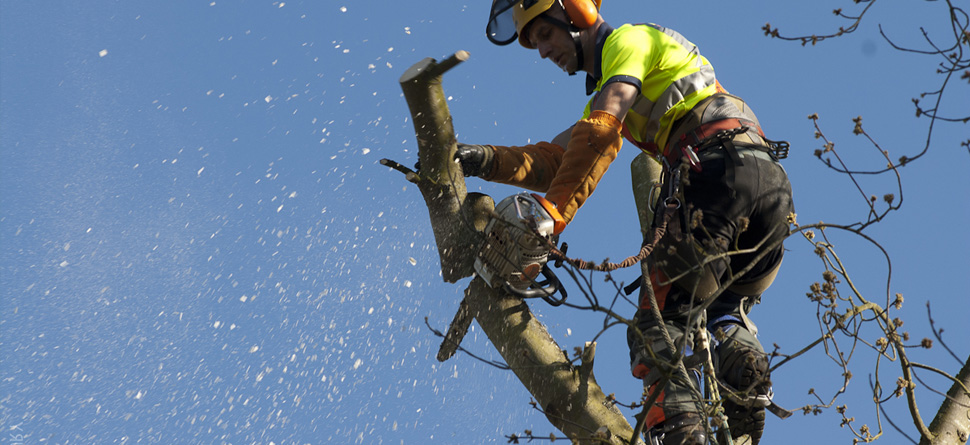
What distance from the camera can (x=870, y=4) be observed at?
10.9 ft

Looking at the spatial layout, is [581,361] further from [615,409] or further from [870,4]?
[870,4]

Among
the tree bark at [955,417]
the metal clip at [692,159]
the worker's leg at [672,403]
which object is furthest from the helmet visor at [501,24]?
the tree bark at [955,417]

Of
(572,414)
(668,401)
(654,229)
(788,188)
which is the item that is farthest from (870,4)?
(572,414)

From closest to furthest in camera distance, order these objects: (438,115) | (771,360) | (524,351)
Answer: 1. (771,360)
2. (524,351)
3. (438,115)

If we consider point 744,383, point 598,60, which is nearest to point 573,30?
point 598,60

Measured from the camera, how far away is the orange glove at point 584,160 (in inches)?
147

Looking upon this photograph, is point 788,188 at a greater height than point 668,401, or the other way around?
point 788,188

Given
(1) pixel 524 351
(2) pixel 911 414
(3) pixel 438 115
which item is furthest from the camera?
(3) pixel 438 115

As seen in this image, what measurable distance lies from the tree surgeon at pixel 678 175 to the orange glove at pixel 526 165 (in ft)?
1.17

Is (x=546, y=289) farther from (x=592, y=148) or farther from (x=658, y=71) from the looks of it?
(x=658, y=71)

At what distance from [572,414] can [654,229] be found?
83cm

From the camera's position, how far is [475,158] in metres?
4.42

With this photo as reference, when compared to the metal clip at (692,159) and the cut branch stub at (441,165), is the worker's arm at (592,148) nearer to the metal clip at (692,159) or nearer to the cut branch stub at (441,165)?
the metal clip at (692,159)

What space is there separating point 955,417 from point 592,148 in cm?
167
